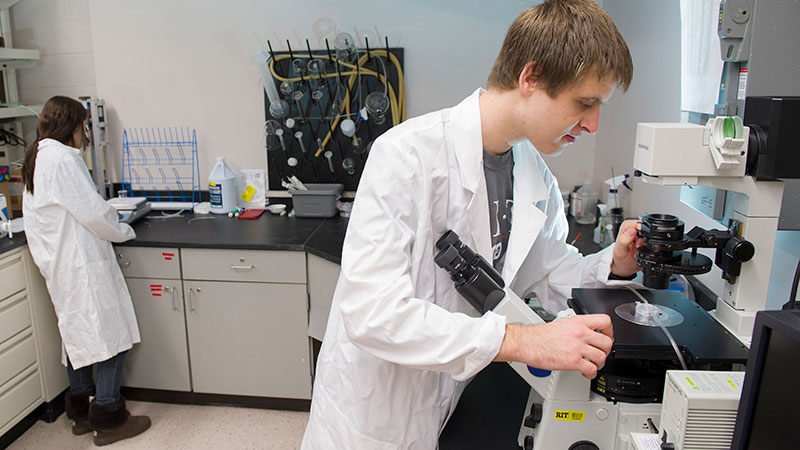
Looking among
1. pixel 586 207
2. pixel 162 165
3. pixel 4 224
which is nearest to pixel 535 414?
pixel 586 207

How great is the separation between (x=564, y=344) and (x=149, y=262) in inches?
89.8

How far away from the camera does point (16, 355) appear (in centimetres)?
256

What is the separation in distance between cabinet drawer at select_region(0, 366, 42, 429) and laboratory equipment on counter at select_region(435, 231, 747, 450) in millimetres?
2327

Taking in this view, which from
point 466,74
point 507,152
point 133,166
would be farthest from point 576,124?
point 133,166

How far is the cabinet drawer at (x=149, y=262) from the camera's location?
2736 mm

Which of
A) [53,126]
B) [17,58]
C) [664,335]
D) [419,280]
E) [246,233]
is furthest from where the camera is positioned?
[17,58]

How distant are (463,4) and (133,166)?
1.96 m

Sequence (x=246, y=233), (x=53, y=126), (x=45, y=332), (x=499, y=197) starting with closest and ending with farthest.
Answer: (x=499, y=197) → (x=53, y=126) → (x=45, y=332) → (x=246, y=233)

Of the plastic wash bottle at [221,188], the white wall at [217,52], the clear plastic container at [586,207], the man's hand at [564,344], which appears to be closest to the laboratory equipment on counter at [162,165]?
the white wall at [217,52]

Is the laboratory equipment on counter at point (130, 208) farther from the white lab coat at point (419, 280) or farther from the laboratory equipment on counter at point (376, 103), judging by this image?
the white lab coat at point (419, 280)

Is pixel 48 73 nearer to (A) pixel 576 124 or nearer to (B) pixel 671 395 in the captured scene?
(A) pixel 576 124

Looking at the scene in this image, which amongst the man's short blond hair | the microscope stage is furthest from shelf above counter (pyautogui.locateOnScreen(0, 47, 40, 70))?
the microscope stage

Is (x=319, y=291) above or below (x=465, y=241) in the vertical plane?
below

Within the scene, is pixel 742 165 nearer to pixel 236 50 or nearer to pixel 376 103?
pixel 376 103
